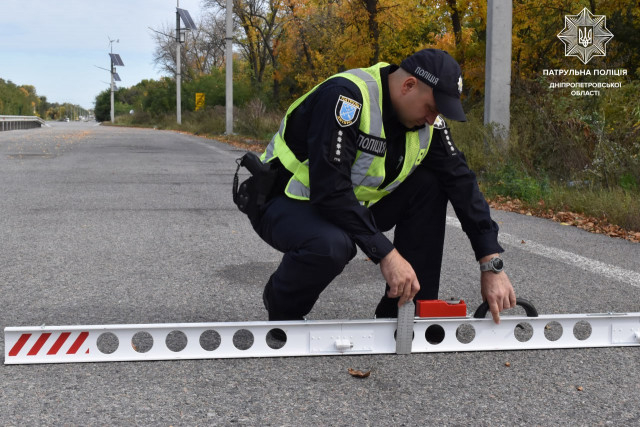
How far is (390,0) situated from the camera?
2009 cm

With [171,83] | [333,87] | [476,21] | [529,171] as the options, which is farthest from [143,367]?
[171,83]

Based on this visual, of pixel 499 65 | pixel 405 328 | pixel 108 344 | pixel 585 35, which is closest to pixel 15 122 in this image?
pixel 585 35

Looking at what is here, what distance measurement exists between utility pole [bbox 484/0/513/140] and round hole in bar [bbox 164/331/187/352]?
7.93 m

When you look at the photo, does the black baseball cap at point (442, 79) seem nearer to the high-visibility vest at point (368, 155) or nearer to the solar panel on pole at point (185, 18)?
the high-visibility vest at point (368, 155)

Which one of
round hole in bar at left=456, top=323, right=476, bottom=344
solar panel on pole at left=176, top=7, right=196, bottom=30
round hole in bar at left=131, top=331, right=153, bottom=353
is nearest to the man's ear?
round hole in bar at left=456, top=323, right=476, bottom=344

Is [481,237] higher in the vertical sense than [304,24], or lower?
lower

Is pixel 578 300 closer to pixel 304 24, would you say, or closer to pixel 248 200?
pixel 248 200

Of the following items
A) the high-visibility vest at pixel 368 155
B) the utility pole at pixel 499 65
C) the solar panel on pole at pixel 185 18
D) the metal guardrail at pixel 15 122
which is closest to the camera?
the high-visibility vest at pixel 368 155

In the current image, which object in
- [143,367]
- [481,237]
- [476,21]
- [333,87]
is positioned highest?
[476,21]

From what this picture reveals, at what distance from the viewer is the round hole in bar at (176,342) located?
9.96ft

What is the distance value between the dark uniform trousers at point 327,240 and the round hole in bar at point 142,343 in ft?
1.82

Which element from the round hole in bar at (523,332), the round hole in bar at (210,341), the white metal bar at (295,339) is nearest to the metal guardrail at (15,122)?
the round hole in bar at (210,341)

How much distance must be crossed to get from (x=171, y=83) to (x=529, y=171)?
50.6m

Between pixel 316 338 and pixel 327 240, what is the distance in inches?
17.4
